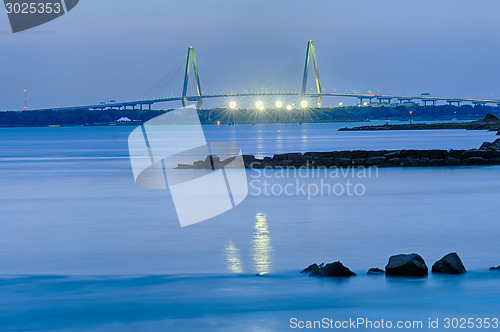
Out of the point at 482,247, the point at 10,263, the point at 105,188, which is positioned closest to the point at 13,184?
the point at 105,188

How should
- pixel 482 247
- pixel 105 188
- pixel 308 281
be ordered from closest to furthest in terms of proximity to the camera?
pixel 308 281
pixel 482 247
pixel 105 188

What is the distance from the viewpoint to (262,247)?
7.40 meters

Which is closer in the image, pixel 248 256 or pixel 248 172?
pixel 248 256

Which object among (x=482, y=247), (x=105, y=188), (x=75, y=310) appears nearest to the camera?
(x=75, y=310)

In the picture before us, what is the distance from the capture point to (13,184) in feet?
55.3

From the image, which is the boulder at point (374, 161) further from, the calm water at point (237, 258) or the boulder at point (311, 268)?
the boulder at point (311, 268)

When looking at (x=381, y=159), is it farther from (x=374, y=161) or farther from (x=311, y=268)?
(x=311, y=268)

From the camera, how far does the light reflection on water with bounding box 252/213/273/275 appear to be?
6437 mm

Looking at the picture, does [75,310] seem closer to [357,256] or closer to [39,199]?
[357,256]

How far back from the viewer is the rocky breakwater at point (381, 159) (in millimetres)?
18641

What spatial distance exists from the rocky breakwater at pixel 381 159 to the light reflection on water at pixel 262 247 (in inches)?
366

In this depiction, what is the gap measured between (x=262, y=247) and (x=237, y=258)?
60 cm

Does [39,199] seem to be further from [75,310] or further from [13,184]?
[75,310]

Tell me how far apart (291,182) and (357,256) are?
8204mm
